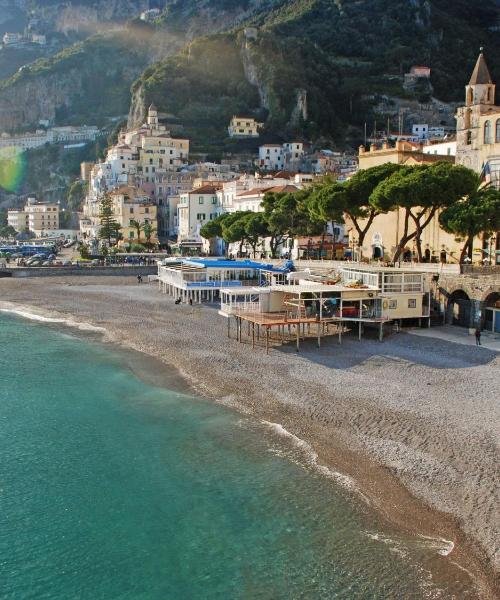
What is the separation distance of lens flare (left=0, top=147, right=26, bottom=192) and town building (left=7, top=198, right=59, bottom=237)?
119ft

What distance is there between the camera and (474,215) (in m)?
37.3

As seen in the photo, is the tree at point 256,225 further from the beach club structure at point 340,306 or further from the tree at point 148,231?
the tree at point 148,231

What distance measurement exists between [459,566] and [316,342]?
67.3 ft

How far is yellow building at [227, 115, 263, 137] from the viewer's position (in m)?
Answer: 128

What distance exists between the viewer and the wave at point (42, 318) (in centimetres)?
4334

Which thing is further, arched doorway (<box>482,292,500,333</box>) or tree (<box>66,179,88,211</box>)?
tree (<box>66,179,88,211</box>)

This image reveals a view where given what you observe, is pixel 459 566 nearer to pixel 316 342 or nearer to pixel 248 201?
pixel 316 342

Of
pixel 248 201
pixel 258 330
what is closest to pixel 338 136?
pixel 248 201

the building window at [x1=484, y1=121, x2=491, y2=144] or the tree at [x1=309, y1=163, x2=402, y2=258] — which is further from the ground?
the building window at [x1=484, y1=121, x2=491, y2=144]

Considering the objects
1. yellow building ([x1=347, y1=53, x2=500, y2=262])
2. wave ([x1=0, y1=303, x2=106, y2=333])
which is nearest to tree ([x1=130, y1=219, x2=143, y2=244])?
wave ([x1=0, y1=303, x2=106, y2=333])

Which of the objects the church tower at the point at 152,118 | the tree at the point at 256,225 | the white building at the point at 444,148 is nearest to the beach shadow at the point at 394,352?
the tree at the point at 256,225

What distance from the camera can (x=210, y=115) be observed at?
133250 mm

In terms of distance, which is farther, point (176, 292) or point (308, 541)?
point (176, 292)

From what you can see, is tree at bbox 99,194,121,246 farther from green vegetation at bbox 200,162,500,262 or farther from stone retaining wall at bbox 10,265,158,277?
green vegetation at bbox 200,162,500,262
